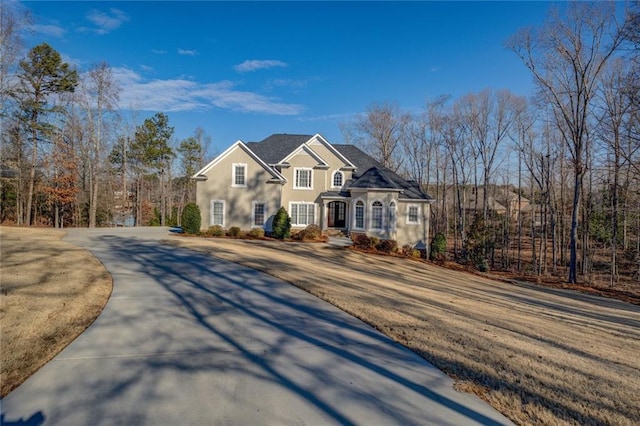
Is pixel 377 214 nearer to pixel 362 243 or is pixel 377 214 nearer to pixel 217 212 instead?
pixel 362 243

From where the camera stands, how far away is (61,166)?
102ft

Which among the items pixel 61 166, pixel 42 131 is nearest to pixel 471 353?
pixel 42 131

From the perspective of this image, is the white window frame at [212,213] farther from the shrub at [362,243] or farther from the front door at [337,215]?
the shrub at [362,243]

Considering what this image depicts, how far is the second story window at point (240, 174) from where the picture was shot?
23.4 m

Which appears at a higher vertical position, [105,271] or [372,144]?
[372,144]

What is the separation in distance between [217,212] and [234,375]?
20.0m

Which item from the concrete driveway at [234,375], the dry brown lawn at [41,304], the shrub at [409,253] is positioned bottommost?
the shrub at [409,253]

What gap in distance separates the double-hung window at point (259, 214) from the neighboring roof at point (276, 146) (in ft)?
13.0

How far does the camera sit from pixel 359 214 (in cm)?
2444

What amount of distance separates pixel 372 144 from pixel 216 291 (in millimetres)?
38623

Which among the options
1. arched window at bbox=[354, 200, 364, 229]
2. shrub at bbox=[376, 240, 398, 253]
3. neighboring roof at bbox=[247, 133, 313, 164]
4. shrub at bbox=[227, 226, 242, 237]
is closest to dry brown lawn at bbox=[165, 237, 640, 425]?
shrub at bbox=[376, 240, 398, 253]

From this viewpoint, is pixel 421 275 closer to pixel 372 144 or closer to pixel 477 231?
pixel 477 231

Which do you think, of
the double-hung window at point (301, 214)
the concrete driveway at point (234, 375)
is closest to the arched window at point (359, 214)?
the double-hung window at point (301, 214)

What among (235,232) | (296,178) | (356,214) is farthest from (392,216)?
(235,232)
